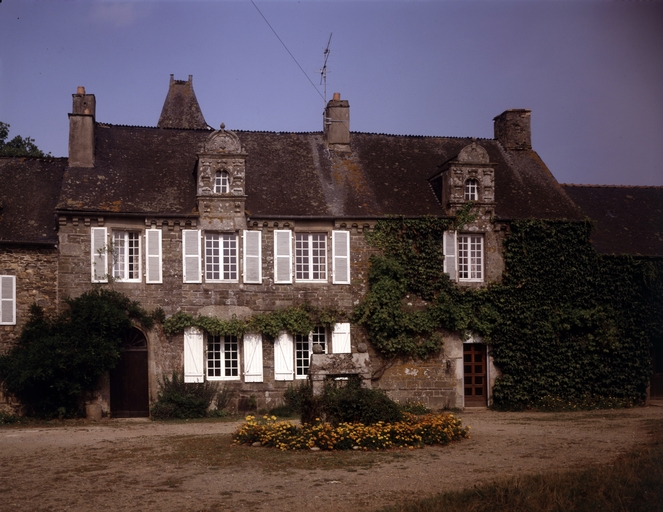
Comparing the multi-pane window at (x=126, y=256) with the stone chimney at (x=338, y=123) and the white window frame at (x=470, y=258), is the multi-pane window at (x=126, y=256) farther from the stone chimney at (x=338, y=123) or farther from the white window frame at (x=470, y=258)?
the white window frame at (x=470, y=258)

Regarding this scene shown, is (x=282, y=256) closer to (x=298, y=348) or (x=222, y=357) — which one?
(x=298, y=348)

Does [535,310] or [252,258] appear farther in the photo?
[535,310]

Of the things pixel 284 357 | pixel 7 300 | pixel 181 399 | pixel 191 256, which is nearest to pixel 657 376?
pixel 284 357

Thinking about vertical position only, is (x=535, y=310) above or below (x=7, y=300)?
below

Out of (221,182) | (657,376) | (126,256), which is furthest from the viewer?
(657,376)

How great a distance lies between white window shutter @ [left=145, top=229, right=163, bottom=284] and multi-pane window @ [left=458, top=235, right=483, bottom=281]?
8.47m

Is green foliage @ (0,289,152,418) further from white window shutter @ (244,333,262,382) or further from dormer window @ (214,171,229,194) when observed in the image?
dormer window @ (214,171,229,194)

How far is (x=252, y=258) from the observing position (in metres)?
21.0

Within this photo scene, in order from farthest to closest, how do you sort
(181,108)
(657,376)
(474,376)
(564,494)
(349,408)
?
1. (181,108)
2. (657,376)
3. (474,376)
4. (349,408)
5. (564,494)

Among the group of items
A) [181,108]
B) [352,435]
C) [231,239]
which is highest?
[181,108]

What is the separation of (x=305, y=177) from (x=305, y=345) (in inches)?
199

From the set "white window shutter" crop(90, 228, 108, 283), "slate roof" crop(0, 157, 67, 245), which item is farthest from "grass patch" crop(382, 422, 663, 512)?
"slate roof" crop(0, 157, 67, 245)

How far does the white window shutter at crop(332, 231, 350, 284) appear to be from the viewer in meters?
21.3

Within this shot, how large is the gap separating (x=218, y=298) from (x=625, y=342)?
11804mm
